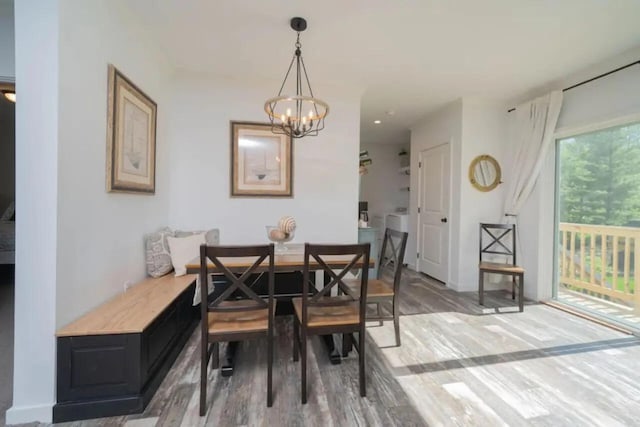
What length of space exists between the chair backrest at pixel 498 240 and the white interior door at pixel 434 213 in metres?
0.48

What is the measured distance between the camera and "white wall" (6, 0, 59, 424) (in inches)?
55.0

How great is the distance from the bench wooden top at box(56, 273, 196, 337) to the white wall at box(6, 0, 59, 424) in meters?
0.15

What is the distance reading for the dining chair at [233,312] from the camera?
4.71 ft

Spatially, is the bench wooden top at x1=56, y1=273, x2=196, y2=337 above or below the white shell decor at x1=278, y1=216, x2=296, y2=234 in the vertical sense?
below

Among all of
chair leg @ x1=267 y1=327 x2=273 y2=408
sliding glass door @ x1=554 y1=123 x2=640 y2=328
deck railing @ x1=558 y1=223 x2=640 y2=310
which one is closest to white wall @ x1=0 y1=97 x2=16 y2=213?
chair leg @ x1=267 y1=327 x2=273 y2=408

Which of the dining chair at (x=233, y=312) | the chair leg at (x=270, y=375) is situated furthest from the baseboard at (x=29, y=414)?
the chair leg at (x=270, y=375)

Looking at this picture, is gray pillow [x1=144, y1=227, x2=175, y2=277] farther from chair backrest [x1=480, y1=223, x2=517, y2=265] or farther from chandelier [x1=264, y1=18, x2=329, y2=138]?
chair backrest [x1=480, y1=223, x2=517, y2=265]

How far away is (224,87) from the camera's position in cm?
314

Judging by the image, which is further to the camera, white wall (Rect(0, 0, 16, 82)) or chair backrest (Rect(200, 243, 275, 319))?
white wall (Rect(0, 0, 16, 82))

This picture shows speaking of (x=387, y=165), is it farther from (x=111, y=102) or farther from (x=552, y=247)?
(x=111, y=102)

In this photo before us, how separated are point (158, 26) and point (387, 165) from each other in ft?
16.2

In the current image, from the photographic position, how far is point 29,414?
1.40 meters

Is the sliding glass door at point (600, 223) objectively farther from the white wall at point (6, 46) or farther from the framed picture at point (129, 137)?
the white wall at point (6, 46)

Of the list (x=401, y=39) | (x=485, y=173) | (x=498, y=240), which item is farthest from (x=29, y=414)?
(x=485, y=173)
